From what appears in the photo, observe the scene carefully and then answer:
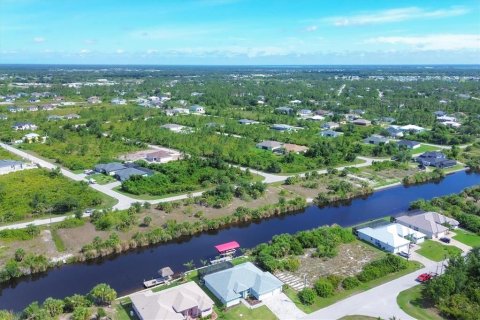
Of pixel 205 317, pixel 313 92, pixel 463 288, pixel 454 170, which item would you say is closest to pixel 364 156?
pixel 454 170

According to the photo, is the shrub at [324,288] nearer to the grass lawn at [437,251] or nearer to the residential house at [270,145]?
the grass lawn at [437,251]

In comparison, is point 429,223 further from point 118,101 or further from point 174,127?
point 118,101

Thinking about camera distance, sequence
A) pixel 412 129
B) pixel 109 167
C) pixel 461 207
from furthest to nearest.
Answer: pixel 412 129 → pixel 109 167 → pixel 461 207

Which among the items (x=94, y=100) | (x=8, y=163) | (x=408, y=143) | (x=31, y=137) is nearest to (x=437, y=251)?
(x=408, y=143)

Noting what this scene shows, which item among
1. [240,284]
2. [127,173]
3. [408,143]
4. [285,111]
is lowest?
[240,284]

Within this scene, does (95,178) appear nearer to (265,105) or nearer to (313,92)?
(265,105)

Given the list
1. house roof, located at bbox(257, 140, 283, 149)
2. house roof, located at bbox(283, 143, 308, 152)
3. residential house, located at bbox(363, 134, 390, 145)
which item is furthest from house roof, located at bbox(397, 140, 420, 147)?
house roof, located at bbox(257, 140, 283, 149)
